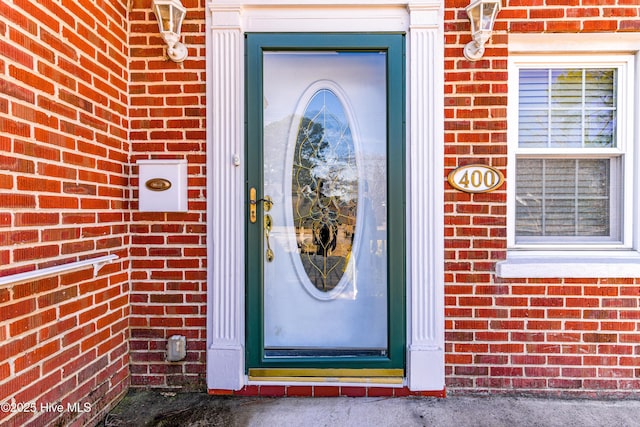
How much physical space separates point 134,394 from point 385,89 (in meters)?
2.76

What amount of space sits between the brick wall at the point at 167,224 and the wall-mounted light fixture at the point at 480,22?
1.82 metres

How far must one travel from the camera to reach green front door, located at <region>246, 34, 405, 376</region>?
248 centimetres

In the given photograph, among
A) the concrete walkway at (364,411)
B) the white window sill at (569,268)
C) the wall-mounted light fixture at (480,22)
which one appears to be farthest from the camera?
the white window sill at (569,268)

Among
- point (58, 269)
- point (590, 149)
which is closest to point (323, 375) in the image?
point (58, 269)

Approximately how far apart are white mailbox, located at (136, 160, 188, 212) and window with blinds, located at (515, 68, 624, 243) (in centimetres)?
241

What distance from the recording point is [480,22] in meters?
2.26

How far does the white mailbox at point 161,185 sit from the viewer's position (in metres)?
2.34

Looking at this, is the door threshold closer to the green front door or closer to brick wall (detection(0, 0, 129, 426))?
the green front door

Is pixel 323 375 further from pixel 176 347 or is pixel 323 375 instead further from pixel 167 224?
pixel 167 224

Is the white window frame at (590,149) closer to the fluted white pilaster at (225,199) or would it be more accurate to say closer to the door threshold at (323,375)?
the door threshold at (323,375)

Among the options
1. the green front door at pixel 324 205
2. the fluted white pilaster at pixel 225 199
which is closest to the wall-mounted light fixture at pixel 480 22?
the green front door at pixel 324 205

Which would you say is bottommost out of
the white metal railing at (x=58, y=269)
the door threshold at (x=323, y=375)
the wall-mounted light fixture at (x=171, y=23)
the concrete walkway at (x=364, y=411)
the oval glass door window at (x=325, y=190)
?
the concrete walkway at (x=364, y=411)

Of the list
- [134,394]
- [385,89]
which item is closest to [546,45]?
[385,89]

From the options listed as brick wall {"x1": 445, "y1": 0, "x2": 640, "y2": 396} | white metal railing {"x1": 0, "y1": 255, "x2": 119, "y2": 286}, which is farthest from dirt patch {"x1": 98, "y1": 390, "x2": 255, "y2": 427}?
brick wall {"x1": 445, "y1": 0, "x2": 640, "y2": 396}
